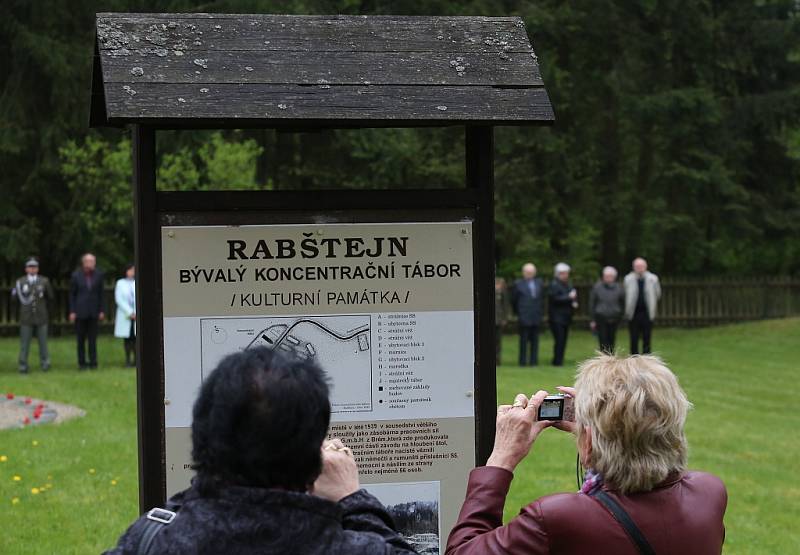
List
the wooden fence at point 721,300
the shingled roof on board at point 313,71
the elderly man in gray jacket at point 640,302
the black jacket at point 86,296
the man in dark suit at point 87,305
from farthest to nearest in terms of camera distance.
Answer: the wooden fence at point 721,300 → the elderly man in gray jacket at point 640,302 → the black jacket at point 86,296 → the man in dark suit at point 87,305 → the shingled roof on board at point 313,71

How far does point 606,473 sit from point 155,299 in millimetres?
1942

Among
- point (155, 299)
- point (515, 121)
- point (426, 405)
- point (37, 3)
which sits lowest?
point (426, 405)

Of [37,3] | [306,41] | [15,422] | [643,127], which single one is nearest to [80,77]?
[37,3]

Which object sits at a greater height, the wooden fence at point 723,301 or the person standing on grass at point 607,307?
the person standing on grass at point 607,307

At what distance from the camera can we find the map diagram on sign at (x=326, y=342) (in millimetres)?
4598

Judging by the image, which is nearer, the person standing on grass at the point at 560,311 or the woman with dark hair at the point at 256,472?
the woman with dark hair at the point at 256,472

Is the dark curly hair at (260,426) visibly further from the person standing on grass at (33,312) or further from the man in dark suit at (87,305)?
the man in dark suit at (87,305)

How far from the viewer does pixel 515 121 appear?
15.0ft

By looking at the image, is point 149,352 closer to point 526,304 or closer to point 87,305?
point 87,305

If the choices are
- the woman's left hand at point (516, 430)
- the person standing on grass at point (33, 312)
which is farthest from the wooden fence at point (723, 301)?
the woman's left hand at point (516, 430)

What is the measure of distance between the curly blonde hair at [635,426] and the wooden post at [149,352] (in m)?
1.79

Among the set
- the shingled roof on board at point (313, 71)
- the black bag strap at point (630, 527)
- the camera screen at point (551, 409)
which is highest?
the shingled roof on board at point (313, 71)

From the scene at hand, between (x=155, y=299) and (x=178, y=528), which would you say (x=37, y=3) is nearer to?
(x=155, y=299)

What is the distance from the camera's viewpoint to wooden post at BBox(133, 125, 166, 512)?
14.9 feet
